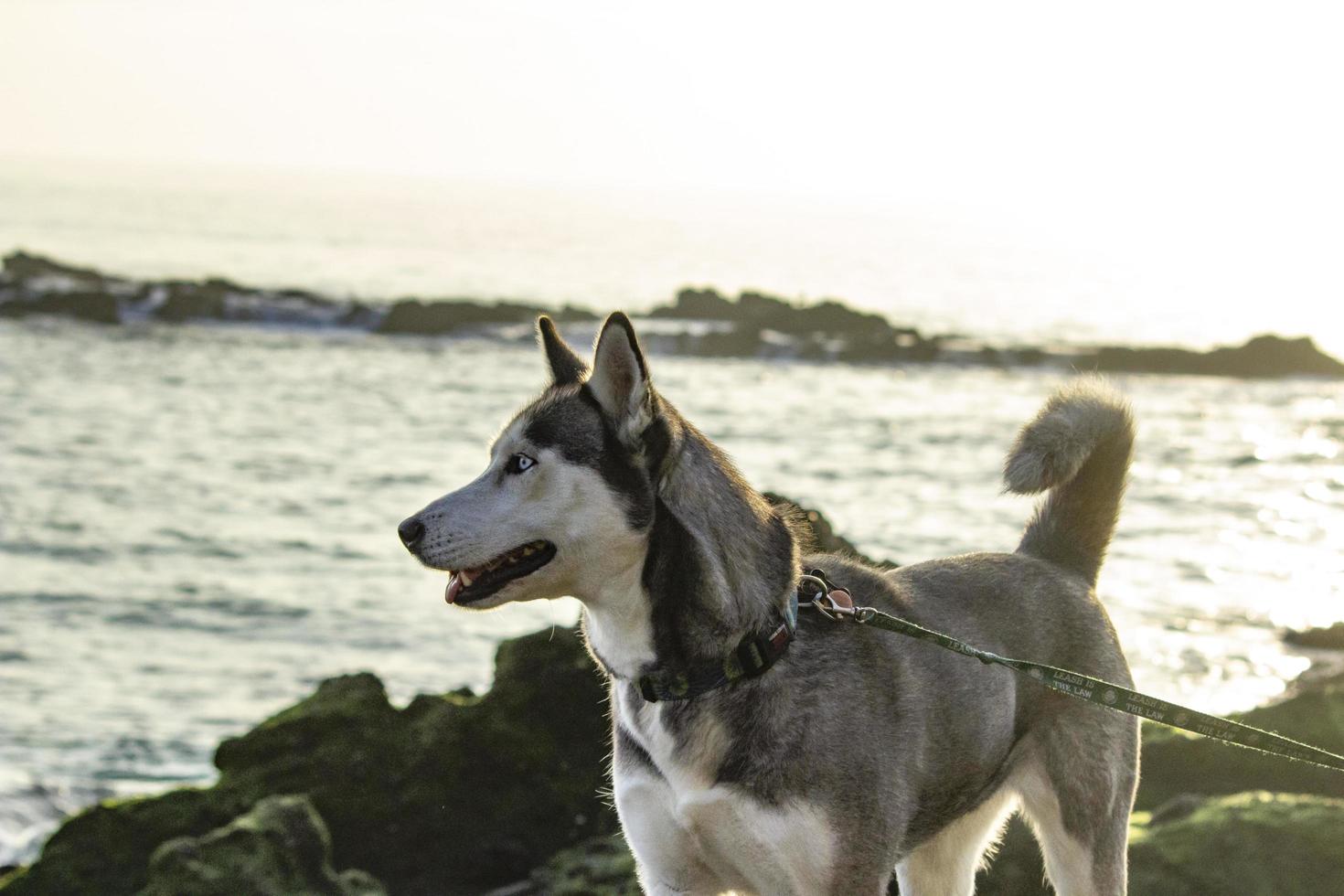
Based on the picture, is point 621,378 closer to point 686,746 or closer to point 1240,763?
point 686,746

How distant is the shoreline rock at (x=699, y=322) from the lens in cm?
4612

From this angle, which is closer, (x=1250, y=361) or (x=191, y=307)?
(x=1250, y=361)

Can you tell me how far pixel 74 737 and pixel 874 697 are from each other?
9711 millimetres

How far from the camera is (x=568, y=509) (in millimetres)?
4684

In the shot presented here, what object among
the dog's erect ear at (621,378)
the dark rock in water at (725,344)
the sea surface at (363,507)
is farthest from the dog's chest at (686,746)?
the dark rock in water at (725,344)

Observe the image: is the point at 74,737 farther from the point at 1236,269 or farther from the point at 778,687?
the point at 1236,269

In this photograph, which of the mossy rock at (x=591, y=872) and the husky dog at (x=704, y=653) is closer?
the husky dog at (x=704, y=653)

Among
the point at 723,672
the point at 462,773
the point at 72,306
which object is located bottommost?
the point at 462,773

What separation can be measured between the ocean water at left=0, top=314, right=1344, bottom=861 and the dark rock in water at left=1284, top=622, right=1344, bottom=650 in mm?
210

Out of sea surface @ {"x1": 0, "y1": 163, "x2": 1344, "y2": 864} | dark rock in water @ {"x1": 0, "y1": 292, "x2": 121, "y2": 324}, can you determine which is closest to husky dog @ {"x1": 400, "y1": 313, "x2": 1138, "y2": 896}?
sea surface @ {"x1": 0, "y1": 163, "x2": 1344, "y2": 864}

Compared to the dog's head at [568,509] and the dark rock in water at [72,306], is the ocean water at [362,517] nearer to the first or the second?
the dog's head at [568,509]

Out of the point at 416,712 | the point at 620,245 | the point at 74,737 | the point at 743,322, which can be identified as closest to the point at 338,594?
the point at 74,737

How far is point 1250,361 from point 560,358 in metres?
44.6

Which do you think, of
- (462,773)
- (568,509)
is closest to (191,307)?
(462,773)
